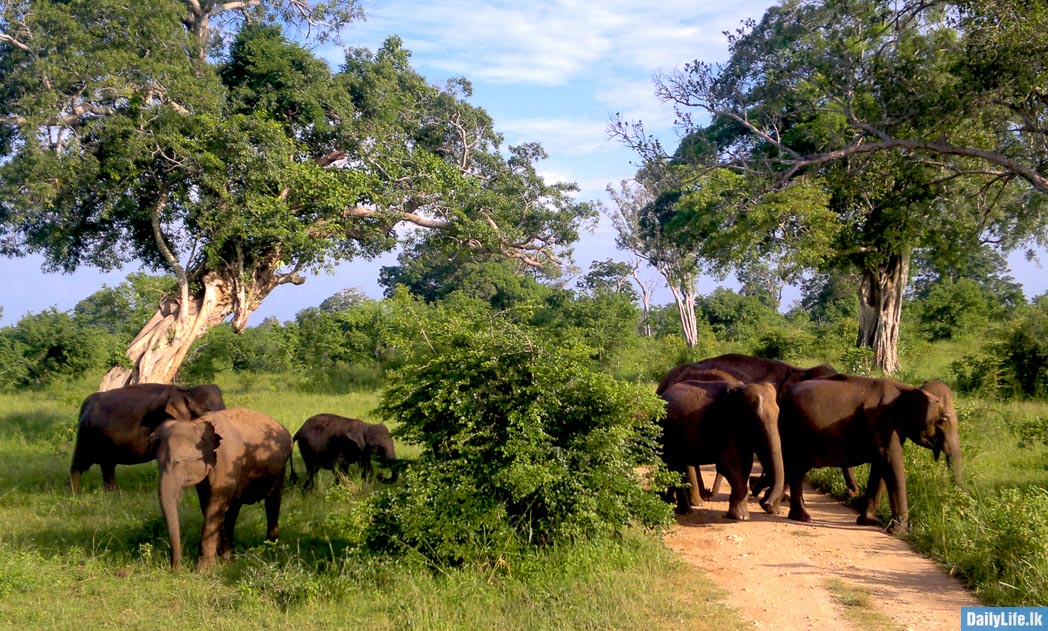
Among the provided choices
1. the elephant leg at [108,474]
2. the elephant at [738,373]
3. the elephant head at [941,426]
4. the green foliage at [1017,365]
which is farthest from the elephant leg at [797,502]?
the green foliage at [1017,365]

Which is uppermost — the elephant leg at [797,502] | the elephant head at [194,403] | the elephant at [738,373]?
the elephant at [738,373]

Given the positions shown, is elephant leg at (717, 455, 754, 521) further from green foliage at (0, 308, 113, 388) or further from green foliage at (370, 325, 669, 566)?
green foliage at (0, 308, 113, 388)

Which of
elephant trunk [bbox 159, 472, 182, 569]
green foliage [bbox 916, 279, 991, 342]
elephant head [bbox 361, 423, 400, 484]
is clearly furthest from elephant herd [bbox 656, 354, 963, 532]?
green foliage [bbox 916, 279, 991, 342]

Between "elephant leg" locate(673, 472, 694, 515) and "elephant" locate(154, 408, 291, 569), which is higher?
"elephant" locate(154, 408, 291, 569)

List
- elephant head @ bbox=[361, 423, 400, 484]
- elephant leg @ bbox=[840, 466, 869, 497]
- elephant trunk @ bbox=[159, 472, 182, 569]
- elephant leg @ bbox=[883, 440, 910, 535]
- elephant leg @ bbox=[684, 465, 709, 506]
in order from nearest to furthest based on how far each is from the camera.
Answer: elephant trunk @ bbox=[159, 472, 182, 569], elephant leg @ bbox=[883, 440, 910, 535], elephant leg @ bbox=[684, 465, 709, 506], elephant leg @ bbox=[840, 466, 869, 497], elephant head @ bbox=[361, 423, 400, 484]

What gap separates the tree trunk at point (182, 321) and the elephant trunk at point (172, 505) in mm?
8774

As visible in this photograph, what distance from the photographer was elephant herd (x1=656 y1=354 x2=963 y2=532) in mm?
8133

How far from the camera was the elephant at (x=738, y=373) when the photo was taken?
988 centimetres

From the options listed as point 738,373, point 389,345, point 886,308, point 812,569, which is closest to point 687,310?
point 886,308

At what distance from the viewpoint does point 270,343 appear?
25.6 m

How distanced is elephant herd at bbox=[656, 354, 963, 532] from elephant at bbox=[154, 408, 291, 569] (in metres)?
3.79

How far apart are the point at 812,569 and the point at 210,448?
16.8 feet

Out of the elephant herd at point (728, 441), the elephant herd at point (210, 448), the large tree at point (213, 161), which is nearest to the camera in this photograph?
the elephant herd at point (210, 448)

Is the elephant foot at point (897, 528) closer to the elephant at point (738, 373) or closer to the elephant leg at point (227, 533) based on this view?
the elephant at point (738, 373)
